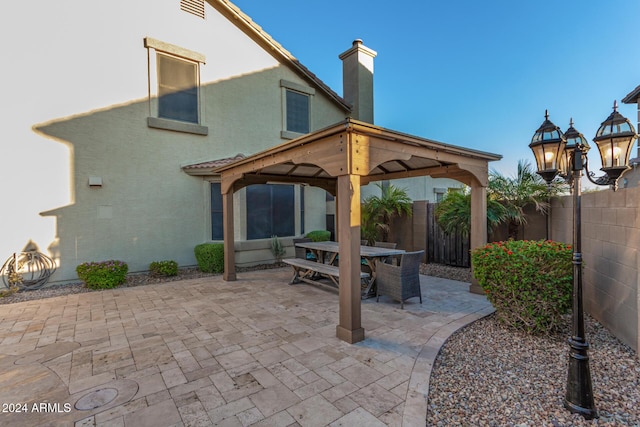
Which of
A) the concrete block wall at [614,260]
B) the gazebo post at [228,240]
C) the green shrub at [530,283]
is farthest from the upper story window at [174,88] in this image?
the concrete block wall at [614,260]

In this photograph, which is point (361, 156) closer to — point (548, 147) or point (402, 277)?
point (548, 147)

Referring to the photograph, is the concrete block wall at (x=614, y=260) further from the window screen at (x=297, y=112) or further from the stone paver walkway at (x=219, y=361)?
the window screen at (x=297, y=112)

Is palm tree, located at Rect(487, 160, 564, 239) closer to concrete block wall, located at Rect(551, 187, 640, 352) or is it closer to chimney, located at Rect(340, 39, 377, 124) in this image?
concrete block wall, located at Rect(551, 187, 640, 352)

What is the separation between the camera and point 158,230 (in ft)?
27.9

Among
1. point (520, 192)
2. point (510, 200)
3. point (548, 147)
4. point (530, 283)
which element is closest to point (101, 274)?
point (530, 283)

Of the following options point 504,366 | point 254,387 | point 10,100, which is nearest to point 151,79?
point 10,100

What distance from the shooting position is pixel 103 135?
777 cm

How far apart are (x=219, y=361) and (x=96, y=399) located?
114 centimetres

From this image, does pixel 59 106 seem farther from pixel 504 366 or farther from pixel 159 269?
pixel 504 366

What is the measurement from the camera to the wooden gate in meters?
8.62

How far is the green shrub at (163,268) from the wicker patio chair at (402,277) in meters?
5.59

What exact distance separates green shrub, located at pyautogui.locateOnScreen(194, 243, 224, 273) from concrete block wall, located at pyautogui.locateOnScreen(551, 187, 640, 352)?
8023 mm

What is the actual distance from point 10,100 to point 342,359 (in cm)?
885

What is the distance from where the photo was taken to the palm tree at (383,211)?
9.95 metres
